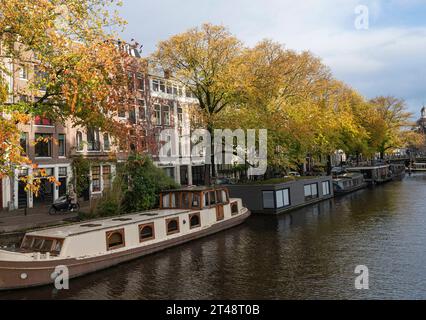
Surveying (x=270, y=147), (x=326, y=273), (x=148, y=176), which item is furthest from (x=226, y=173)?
(x=326, y=273)

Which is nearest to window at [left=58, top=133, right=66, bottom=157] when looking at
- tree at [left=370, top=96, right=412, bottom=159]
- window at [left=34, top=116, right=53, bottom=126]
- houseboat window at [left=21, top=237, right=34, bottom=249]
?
window at [left=34, top=116, right=53, bottom=126]

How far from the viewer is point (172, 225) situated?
69.7 feet

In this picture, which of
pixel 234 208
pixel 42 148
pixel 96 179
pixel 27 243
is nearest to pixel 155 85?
pixel 96 179

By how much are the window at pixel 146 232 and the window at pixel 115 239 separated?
1.24m

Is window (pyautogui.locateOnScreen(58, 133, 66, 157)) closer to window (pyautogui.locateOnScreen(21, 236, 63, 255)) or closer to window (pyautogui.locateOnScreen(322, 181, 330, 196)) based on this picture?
window (pyautogui.locateOnScreen(21, 236, 63, 255))

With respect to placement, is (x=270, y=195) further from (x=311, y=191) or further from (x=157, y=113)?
(x=157, y=113)

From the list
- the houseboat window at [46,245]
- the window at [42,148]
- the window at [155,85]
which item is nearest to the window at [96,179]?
the window at [42,148]

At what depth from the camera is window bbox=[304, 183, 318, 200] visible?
3809cm

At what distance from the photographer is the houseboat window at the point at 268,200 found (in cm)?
3167

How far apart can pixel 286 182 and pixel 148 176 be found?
1367 centimetres

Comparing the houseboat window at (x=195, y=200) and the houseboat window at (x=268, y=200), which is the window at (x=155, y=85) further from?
the houseboat window at (x=195, y=200)

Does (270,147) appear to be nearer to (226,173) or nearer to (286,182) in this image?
(286,182)

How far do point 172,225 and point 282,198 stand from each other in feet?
47.4

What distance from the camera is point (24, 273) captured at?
46.2 ft
